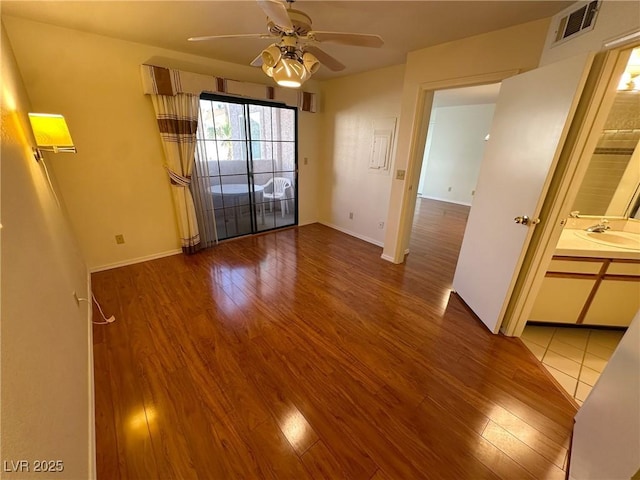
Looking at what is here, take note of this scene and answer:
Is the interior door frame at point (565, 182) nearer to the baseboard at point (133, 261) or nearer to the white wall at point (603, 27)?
the white wall at point (603, 27)

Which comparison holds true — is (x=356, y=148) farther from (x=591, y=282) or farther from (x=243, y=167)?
(x=591, y=282)

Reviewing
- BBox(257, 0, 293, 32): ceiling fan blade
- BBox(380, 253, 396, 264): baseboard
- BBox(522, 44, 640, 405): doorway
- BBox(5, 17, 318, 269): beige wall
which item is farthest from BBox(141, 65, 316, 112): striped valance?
BBox(522, 44, 640, 405): doorway

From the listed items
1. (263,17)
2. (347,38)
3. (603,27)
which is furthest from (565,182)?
(263,17)

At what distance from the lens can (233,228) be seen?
13.0 ft

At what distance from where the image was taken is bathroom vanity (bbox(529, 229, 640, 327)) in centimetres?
190

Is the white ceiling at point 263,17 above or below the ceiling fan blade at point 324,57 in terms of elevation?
above

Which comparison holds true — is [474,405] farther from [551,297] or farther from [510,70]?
[510,70]

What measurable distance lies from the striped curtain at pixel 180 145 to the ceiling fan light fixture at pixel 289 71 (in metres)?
1.80

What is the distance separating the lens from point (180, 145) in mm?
2932

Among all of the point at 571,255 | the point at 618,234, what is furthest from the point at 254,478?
the point at 618,234

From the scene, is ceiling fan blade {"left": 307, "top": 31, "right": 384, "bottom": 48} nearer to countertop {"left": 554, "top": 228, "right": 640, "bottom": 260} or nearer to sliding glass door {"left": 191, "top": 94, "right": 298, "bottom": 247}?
countertop {"left": 554, "top": 228, "right": 640, "bottom": 260}

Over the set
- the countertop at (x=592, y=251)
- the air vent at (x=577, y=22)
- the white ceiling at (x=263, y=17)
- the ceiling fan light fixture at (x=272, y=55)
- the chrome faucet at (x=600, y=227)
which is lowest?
the countertop at (x=592, y=251)

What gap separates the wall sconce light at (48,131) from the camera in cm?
174

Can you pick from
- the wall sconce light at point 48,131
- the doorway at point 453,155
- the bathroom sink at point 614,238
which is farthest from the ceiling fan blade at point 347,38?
the doorway at point 453,155
